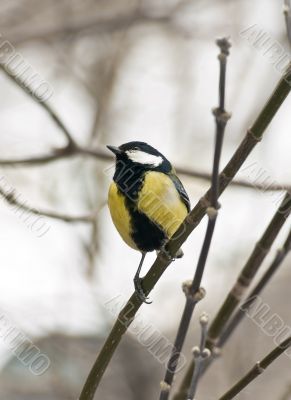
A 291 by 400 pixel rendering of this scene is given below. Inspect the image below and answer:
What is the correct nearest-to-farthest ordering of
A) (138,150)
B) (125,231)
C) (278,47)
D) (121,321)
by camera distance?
(121,321), (125,231), (138,150), (278,47)

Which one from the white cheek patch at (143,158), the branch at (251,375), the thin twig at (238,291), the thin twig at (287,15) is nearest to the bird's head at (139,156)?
the white cheek patch at (143,158)

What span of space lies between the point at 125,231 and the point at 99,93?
9.02ft

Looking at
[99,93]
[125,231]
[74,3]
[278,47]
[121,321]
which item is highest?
[278,47]

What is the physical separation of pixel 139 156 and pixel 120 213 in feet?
0.93

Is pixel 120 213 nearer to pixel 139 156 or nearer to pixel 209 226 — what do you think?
pixel 139 156

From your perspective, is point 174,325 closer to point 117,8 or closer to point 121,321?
point 117,8

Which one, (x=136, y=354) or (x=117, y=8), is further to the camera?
(x=117, y=8)

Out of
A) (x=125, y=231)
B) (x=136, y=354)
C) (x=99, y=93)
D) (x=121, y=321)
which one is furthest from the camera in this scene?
(x=99, y=93)

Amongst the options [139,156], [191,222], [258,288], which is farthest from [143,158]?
[191,222]

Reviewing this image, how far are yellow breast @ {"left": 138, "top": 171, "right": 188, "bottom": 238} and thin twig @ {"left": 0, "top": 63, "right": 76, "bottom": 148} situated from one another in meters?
0.40

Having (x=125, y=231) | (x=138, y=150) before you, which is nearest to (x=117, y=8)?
(x=138, y=150)

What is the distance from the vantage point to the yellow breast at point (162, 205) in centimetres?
210

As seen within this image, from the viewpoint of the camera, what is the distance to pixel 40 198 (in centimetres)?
438

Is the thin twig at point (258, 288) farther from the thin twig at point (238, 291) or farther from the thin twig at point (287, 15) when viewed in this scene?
the thin twig at point (287, 15)
